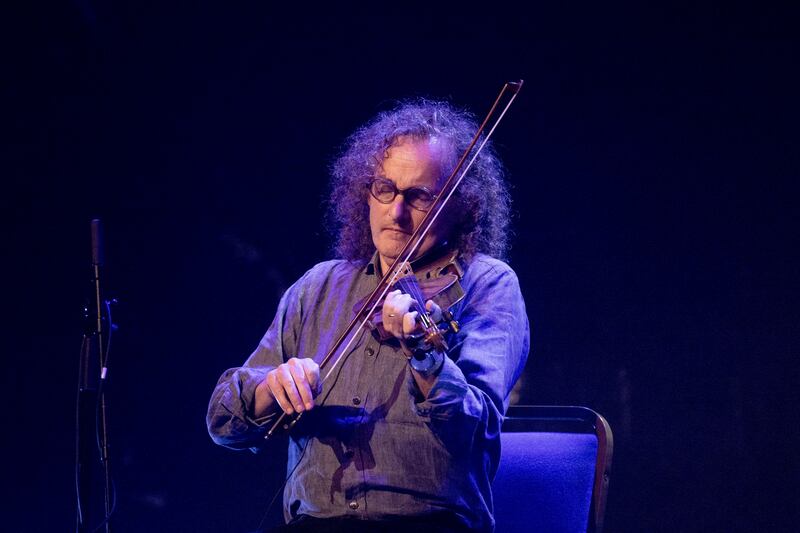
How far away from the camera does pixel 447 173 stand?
2092 millimetres

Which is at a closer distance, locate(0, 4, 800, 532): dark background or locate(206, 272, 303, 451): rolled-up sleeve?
locate(206, 272, 303, 451): rolled-up sleeve

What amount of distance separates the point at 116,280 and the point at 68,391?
0.52 meters

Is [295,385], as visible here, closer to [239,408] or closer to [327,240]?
[239,408]

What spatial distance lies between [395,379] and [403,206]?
Answer: 1.49 ft

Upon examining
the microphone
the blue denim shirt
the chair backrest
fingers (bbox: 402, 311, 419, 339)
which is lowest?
the chair backrest

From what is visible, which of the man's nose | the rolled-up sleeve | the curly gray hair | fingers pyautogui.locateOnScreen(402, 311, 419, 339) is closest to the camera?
fingers pyautogui.locateOnScreen(402, 311, 419, 339)

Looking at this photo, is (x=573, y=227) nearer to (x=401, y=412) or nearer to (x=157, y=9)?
(x=401, y=412)

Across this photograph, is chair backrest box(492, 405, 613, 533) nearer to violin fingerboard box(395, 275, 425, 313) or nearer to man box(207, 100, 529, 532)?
man box(207, 100, 529, 532)

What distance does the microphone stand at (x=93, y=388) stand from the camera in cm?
243

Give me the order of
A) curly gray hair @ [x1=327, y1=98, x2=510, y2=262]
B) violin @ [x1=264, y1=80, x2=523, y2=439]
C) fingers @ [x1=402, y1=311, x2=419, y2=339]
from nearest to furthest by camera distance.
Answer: fingers @ [x1=402, y1=311, x2=419, y2=339] → violin @ [x1=264, y1=80, x2=523, y2=439] → curly gray hair @ [x1=327, y1=98, x2=510, y2=262]

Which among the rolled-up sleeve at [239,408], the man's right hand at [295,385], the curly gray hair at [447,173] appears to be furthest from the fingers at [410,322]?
the curly gray hair at [447,173]

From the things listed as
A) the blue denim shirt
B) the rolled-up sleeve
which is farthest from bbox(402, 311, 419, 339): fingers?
the rolled-up sleeve

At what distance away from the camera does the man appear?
64.6 inches

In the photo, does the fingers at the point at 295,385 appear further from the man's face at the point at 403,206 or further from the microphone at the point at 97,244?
the microphone at the point at 97,244
